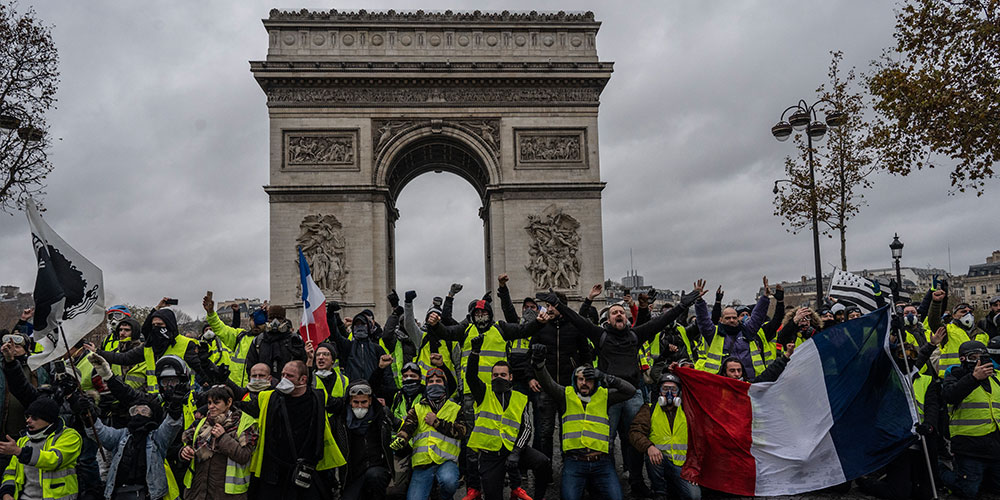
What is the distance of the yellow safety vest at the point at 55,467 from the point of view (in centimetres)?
594

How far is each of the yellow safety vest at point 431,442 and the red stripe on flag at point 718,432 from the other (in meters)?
2.30

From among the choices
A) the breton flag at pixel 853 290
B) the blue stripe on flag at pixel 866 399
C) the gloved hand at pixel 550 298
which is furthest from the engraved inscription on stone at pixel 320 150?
the blue stripe on flag at pixel 866 399

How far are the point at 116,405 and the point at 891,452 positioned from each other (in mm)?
7576

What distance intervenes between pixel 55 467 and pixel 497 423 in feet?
12.7

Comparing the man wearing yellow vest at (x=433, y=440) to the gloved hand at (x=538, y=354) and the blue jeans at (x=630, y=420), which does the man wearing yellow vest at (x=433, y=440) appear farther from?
the blue jeans at (x=630, y=420)

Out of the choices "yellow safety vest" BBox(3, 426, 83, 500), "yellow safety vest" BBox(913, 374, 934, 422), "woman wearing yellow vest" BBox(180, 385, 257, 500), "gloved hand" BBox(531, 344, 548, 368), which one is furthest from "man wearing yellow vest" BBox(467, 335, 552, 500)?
"yellow safety vest" BBox(913, 374, 934, 422)

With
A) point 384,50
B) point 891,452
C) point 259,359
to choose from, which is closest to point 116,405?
point 259,359

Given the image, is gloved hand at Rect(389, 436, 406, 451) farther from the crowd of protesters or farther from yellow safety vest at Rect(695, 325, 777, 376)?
yellow safety vest at Rect(695, 325, 777, 376)

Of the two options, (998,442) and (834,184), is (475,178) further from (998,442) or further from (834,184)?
(998,442)

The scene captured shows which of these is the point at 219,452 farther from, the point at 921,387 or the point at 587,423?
the point at 921,387

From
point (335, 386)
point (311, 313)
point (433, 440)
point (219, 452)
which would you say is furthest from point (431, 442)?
point (311, 313)

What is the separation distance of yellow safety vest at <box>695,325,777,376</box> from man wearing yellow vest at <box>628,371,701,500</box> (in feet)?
4.39

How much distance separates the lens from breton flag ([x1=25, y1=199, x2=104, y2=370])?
21.9 ft

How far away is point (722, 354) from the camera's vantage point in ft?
28.0
